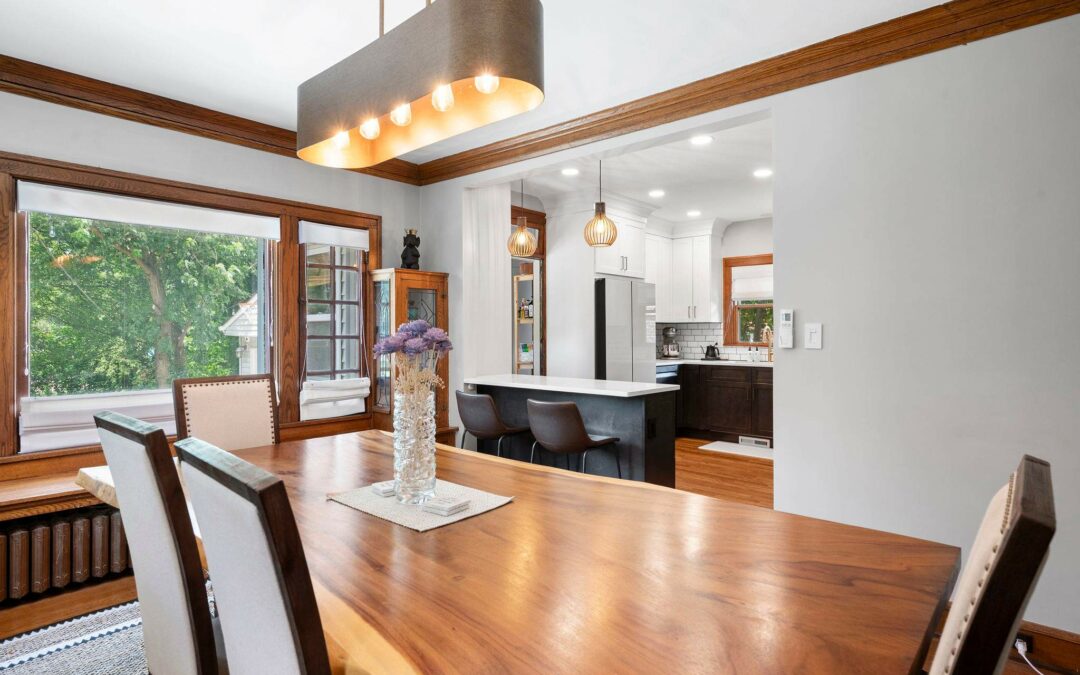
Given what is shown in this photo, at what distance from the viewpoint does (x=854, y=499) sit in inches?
103

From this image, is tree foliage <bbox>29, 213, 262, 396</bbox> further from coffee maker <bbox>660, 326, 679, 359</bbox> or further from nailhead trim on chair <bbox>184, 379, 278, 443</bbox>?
coffee maker <bbox>660, 326, 679, 359</bbox>

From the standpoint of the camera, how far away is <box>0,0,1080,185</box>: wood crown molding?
7.62 feet

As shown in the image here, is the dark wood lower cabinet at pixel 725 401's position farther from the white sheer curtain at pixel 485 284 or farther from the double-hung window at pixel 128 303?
the double-hung window at pixel 128 303

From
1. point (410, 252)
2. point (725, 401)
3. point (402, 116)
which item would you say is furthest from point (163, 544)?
point (725, 401)

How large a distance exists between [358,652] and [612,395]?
8.89 ft

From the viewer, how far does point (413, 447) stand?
157 centimetres

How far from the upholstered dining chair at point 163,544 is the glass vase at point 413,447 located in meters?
0.53

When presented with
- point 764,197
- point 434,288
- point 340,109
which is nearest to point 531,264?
point 434,288

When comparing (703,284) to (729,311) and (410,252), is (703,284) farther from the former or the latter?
(410,252)

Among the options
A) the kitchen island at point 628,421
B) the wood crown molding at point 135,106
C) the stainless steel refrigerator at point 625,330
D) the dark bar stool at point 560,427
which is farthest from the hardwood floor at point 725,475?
the wood crown molding at point 135,106

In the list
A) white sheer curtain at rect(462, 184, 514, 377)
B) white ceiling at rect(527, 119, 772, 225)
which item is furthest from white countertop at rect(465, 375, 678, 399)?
white ceiling at rect(527, 119, 772, 225)

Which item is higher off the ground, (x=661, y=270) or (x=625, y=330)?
(x=661, y=270)

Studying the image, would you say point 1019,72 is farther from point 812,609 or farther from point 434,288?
point 434,288

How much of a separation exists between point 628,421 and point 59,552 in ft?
9.61
